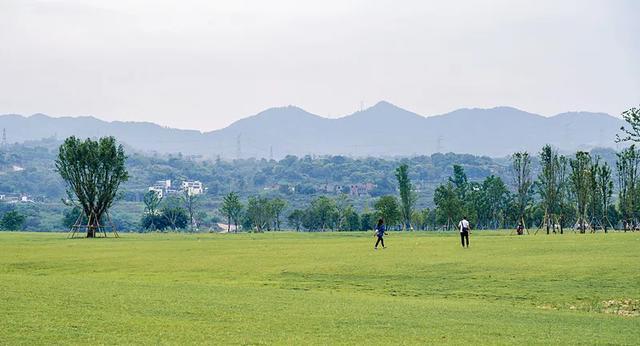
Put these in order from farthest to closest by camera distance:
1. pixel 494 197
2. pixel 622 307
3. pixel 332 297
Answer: pixel 494 197
pixel 332 297
pixel 622 307

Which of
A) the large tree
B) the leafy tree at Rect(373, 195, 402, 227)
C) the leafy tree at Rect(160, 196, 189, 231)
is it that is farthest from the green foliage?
the large tree

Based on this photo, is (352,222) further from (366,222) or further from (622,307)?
(622,307)

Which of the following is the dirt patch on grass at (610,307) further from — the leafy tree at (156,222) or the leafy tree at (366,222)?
the leafy tree at (156,222)

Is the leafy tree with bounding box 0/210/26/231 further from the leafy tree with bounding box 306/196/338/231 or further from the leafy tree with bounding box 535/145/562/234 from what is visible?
the leafy tree with bounding box 535/145/562/234

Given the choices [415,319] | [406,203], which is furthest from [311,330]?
[406,203]

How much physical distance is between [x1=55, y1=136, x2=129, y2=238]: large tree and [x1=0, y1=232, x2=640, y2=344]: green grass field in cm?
4015

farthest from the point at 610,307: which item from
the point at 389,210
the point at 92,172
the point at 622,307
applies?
the point at 389,210

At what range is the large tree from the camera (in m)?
89.8

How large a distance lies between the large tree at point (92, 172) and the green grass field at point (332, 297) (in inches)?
1581

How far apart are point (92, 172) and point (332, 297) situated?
219 ft

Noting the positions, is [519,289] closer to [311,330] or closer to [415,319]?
[415,319]

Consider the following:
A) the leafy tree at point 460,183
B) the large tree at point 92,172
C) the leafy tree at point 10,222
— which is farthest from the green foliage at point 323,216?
the large tree at point 92,172

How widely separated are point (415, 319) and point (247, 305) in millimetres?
5468

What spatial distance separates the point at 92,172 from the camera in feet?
295
